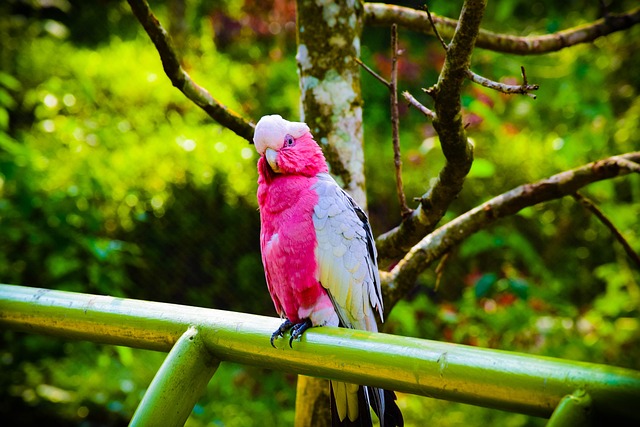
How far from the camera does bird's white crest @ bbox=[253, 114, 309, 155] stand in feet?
4.32

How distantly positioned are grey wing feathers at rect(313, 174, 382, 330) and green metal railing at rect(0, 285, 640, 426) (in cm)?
Answer: 38

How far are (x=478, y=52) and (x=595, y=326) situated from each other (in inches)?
68.2

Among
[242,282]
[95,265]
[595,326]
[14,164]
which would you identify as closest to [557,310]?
[595,326]

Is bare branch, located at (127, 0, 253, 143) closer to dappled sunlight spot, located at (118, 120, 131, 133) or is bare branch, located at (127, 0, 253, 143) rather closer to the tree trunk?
the tree trunk

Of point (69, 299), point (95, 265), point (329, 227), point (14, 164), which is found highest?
point (14, 164)

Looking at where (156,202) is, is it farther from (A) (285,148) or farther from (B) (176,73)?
(A) (285,148)

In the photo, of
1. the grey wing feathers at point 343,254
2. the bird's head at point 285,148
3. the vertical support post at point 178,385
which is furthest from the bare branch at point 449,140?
the vertical support post at point 178,385

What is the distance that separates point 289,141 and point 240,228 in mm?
2075

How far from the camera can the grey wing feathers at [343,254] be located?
1.36m

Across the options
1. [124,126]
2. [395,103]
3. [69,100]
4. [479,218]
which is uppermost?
[69,100]

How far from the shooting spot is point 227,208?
337cm

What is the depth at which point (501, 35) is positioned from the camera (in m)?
1.88

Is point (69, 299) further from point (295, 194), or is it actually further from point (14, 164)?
point (14, 164)

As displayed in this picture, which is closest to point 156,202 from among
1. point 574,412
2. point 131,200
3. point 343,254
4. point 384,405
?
point 131,200
